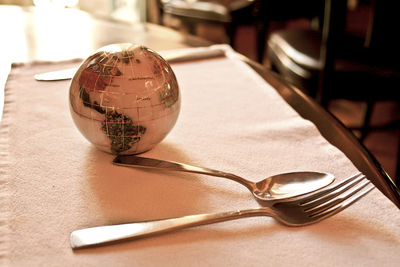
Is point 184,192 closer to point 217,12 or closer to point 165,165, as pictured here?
point 165,165

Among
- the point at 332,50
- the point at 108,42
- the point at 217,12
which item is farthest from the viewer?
the point at 217,12

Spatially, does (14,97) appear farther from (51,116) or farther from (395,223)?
(395,223)

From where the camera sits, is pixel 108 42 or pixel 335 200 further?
pixel 108 42

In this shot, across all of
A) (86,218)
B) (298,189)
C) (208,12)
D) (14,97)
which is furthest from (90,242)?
(208,12)

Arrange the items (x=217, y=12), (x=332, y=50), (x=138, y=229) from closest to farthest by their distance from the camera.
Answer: (x=138, y=229)
(x=332, y=50)
(x=217, y=12)

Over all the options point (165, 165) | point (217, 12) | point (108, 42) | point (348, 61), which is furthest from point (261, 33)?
point (165, 165)

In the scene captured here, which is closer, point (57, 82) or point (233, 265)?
point (233, 265)

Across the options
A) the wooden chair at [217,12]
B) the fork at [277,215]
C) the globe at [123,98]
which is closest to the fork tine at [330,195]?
the fork at [277,215]

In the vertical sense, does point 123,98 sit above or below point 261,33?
above
